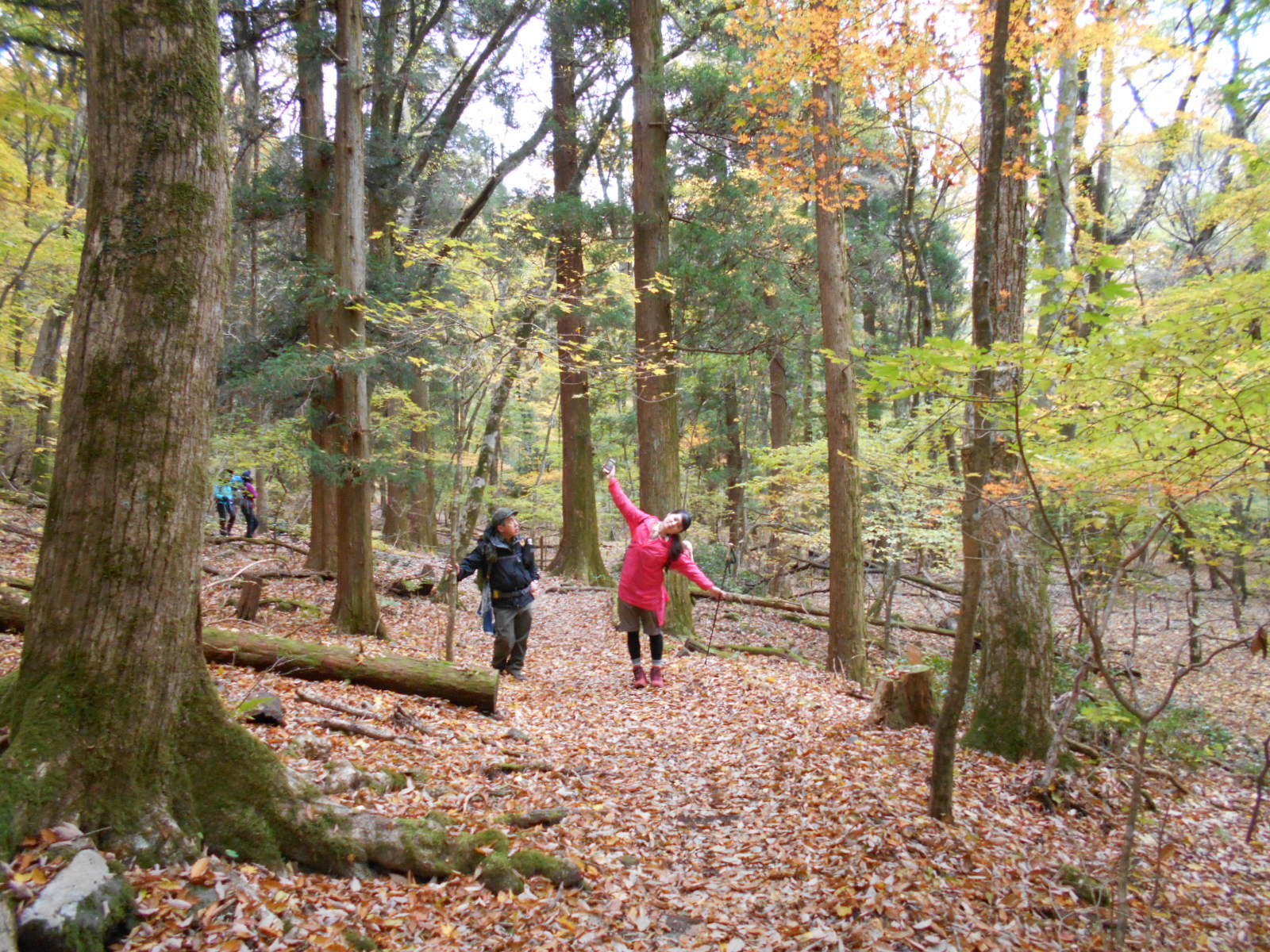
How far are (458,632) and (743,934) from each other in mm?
7766

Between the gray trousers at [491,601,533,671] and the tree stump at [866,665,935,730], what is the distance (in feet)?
11.6

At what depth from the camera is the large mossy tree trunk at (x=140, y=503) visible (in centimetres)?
271

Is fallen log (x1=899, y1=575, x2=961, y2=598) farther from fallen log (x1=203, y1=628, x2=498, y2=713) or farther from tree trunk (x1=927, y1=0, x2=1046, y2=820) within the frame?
tree trunk (x1=927, y1=0, x2=1046, y2=820)

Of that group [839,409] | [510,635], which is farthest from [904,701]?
[510,635]

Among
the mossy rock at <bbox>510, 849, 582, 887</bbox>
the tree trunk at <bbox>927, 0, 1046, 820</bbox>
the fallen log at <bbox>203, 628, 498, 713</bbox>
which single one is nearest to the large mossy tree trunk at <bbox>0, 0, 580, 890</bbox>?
the mossy rock at <bbox>510, 849, 582, 887</bbox>

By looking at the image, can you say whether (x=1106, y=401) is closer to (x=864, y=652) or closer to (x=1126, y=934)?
(x=1126, y=934)

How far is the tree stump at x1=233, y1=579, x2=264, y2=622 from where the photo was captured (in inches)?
321

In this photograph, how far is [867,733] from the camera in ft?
19.2

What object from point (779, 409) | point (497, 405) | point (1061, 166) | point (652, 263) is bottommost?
point (497, 405)

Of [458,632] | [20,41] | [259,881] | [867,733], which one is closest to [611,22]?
[20,41]

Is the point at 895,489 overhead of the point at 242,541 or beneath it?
overhead

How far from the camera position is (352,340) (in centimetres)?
800

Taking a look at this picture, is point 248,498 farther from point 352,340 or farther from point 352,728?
point 352,728

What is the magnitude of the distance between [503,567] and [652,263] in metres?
5.18
